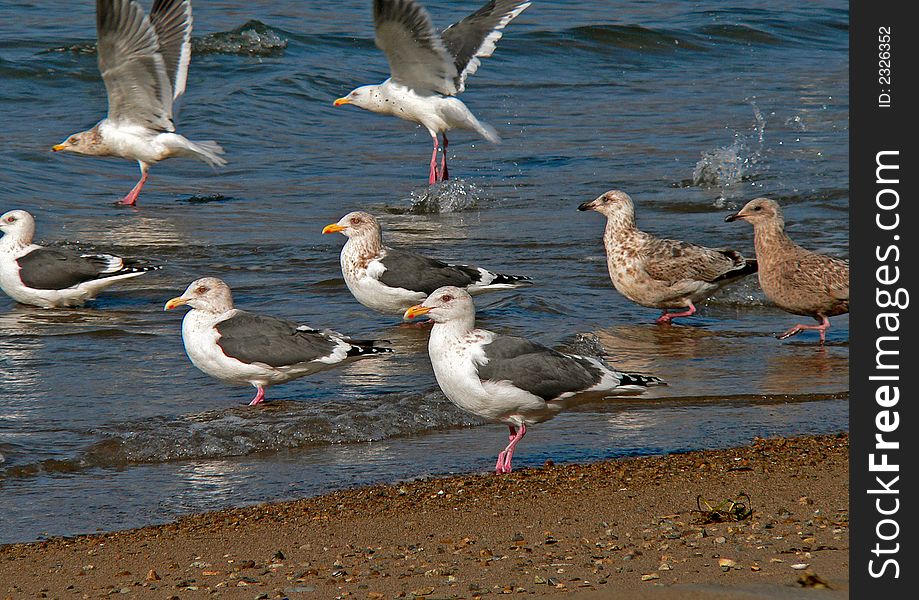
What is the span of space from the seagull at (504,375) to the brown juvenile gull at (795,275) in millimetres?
2535

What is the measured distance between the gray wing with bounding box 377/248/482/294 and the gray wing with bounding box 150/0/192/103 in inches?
229

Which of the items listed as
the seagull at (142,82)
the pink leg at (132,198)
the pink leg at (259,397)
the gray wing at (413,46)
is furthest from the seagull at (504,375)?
the pink leg at (132,198)

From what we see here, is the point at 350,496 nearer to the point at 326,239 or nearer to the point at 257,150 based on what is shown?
the point at 326,239

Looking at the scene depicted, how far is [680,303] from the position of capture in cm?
946

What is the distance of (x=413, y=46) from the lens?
15.4 m

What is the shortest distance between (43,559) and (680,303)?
5.61 metres

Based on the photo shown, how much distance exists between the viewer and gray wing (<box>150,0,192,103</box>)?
46.9 feet

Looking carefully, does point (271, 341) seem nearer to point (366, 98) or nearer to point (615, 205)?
point (615, 205)

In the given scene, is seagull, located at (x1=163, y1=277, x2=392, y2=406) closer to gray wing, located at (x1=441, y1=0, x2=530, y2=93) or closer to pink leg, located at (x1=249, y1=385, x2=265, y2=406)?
pink leg, located at (x1=249, y1=385, x2=265, y2=406)

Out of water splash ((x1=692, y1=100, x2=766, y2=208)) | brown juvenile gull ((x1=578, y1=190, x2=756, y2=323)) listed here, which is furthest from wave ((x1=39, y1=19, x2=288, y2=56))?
brown juvenile gull ((x1=578, y1=190, x2=756, y2=323))

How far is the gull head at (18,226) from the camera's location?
409 inches

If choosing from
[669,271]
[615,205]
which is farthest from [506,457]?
[615,205]

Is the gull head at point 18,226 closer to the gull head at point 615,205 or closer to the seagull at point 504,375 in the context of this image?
the gull head at point 615,205

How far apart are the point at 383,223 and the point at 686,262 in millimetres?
4787
